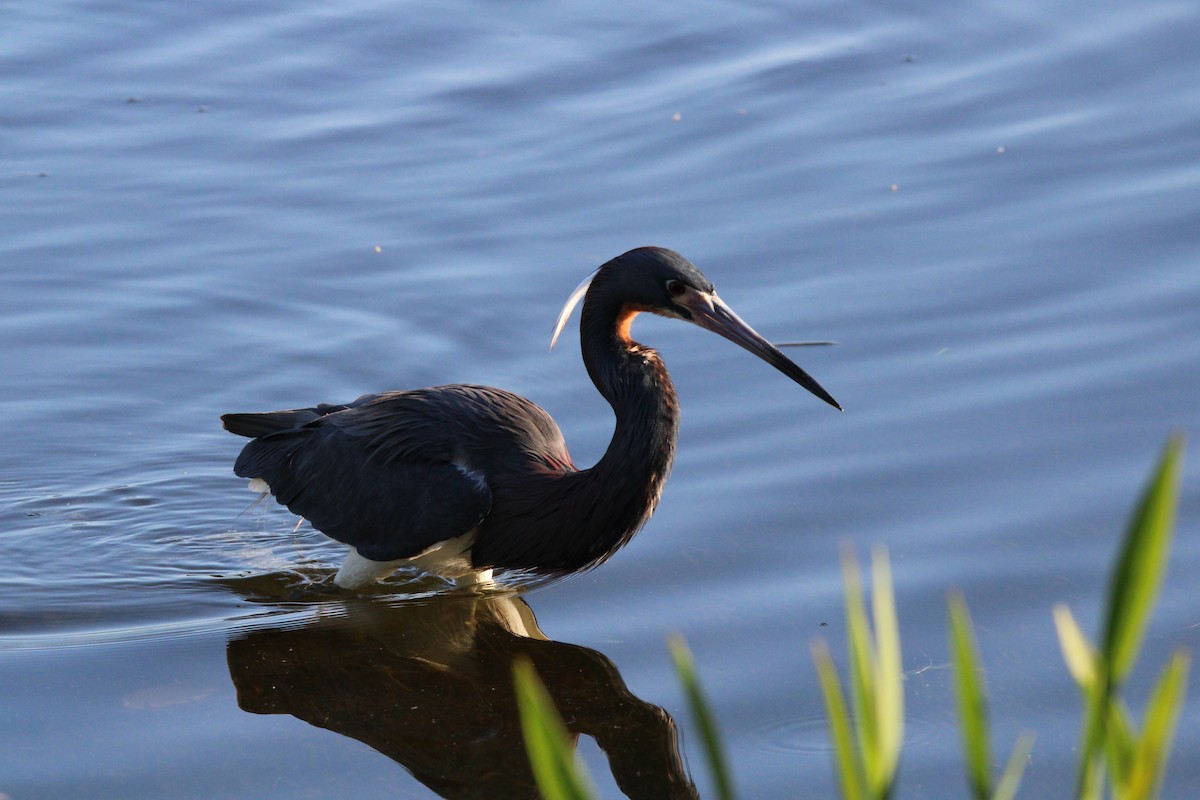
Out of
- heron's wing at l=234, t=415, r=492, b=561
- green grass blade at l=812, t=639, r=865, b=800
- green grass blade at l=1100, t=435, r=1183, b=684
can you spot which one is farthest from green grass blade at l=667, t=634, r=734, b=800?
heron's wing at l=234, t=415, r=492, b=561

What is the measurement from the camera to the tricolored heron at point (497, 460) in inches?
191

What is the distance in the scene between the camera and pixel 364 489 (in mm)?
5371

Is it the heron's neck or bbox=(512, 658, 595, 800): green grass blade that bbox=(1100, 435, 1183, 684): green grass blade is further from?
the heron's neck

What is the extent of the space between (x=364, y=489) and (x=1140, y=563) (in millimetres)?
3958

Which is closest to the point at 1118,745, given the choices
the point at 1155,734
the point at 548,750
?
the point at 1155,734

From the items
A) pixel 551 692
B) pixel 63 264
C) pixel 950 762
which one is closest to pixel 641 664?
pixel 551 692

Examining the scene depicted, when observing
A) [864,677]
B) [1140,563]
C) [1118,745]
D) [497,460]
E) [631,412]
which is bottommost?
[497,460]

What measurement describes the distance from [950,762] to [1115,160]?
15.7ft

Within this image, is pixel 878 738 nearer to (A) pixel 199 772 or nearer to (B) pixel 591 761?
(B) pixel 591 761

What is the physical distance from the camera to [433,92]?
9.63m

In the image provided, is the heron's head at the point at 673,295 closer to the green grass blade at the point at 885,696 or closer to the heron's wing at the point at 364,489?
the heron's wing at the point at 364,489

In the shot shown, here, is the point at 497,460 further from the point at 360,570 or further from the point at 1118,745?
the point at 1118,745

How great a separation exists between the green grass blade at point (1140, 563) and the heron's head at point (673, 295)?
3.03 metres

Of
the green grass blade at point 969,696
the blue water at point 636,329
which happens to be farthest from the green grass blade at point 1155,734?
the blue water at point 636,329
